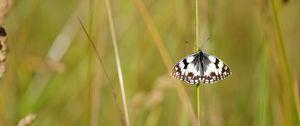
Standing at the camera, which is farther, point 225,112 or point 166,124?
point 225,112

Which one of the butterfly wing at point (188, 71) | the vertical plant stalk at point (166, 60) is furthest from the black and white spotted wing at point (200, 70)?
the vertical plant stalk at point (166, 60)

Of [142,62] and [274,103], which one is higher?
[142,62]

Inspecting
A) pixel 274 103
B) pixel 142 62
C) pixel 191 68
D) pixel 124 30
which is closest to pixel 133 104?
pixel 142 62

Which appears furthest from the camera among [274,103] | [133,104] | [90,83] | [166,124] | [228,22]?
[228,22]

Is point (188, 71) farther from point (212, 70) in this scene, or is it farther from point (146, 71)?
point (146, 71)

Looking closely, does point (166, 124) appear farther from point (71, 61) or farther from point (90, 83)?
point (90, 83)

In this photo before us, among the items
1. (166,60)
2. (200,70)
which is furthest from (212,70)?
(166,60)

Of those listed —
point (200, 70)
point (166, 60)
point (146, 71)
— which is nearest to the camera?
point (200, 70)

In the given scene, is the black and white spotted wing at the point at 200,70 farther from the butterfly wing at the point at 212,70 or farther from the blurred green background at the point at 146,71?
the blurred green background at the point at 146,71
